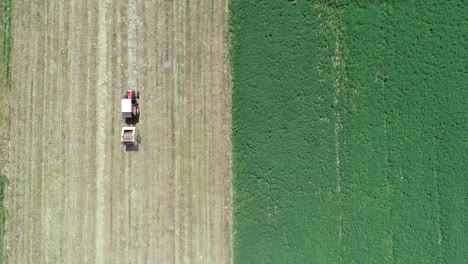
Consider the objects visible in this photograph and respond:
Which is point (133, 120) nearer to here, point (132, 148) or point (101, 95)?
point (132, 148)

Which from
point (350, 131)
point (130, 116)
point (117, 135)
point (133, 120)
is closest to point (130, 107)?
point (130, 116)

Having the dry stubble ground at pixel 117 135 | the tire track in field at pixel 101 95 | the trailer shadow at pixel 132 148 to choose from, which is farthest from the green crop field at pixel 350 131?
the tire track in field at pixel 101 95

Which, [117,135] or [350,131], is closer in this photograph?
[350,131]

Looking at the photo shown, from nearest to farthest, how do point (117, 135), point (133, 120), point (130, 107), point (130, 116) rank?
point (130, 107) < point (130, 116) < point (133, 120) < point (117, 135)

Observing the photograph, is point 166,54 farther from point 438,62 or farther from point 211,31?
point 438,62

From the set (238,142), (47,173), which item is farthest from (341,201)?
(47,173)

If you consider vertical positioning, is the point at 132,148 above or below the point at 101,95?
below
